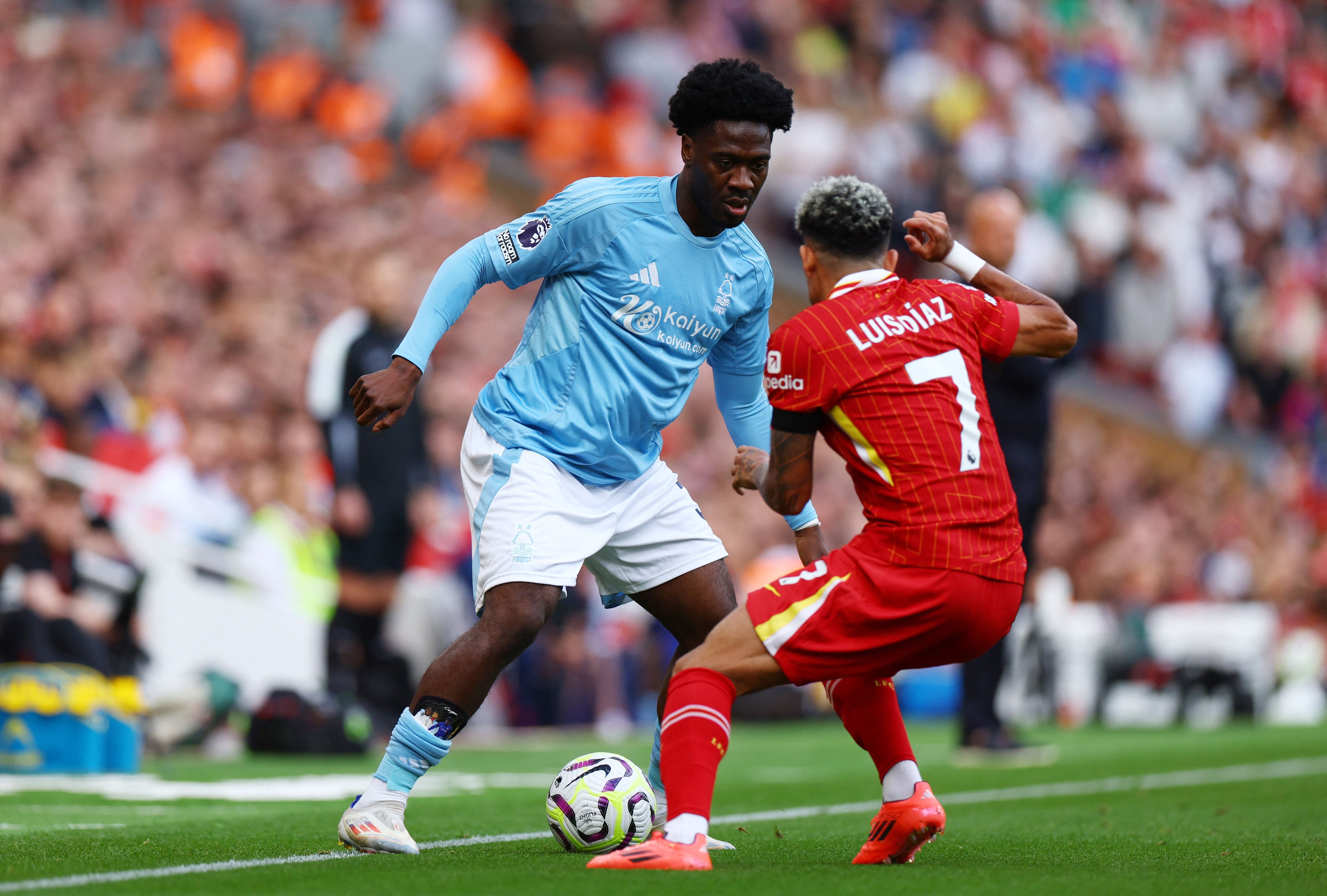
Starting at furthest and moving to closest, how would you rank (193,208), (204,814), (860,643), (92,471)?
(193,208) → (92,471) → (204,814) → (860,643)

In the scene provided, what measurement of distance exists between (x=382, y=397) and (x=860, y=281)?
51.7 inches

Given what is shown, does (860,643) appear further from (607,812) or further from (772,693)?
(772,693)

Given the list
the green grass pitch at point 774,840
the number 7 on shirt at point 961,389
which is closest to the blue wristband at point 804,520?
the number 7 on shirt at point 961,389

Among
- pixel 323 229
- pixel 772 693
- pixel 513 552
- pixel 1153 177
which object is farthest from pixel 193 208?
pixel 1153 177

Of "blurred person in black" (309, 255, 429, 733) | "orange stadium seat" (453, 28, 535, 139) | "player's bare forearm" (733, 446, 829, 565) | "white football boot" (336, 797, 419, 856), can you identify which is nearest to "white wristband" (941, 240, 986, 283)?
"player's bare forearm" (733, 446, 829, 565)

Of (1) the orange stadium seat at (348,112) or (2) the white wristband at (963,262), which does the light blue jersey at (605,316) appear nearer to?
(2) the white wristband at (963,262)

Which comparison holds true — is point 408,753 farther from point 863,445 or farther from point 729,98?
point 729,98

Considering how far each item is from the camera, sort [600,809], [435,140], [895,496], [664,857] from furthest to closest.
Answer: [435,140], [600,809], [895,496], [664,857]

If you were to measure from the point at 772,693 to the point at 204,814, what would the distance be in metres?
7.80

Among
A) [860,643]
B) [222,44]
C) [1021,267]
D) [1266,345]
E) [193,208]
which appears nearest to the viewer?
[860,643]

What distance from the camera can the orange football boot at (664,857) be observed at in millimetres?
4246

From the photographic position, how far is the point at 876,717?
4859 millimetres

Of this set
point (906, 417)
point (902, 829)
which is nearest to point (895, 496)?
point (906, 417)

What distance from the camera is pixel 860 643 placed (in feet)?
14.5
